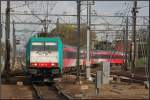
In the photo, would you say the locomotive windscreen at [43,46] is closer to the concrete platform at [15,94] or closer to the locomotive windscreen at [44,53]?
the locomotive windscreen at [44,53]

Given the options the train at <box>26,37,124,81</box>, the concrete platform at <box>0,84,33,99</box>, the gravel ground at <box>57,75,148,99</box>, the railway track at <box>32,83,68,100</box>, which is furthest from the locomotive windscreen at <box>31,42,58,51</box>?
the concrete platform at <box>0,84,33,99</box>

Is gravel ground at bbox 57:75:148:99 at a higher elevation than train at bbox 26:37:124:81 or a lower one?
lower

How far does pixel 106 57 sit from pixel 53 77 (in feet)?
139

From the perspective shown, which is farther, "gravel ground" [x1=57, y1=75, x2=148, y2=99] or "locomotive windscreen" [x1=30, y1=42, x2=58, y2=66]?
"locomotive windscreen" [x1=30, y1=42, x2=58, y2=66]

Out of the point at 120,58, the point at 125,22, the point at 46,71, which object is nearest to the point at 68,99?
the point at 46,71

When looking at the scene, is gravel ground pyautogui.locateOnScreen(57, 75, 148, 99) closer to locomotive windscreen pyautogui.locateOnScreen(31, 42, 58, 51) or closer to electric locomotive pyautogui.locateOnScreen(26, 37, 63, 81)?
electric locomotive pyautogui.locateOnScreen(26, 37, 63, 81)

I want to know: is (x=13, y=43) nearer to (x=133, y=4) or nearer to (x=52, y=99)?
(x=133, y=4)

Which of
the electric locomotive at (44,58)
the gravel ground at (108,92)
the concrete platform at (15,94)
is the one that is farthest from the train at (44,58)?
the concrete platform at (15,94)

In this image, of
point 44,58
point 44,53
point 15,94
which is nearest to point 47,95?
point 15,94

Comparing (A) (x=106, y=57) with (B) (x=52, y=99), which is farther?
(A) (x=106, y=57)

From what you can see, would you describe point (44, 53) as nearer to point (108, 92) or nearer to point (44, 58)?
point (44, 58)

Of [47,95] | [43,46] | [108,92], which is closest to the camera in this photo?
[47,95]

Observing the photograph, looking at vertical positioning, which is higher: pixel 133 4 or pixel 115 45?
pixel 133 4

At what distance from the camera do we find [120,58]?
82750 millimetres
